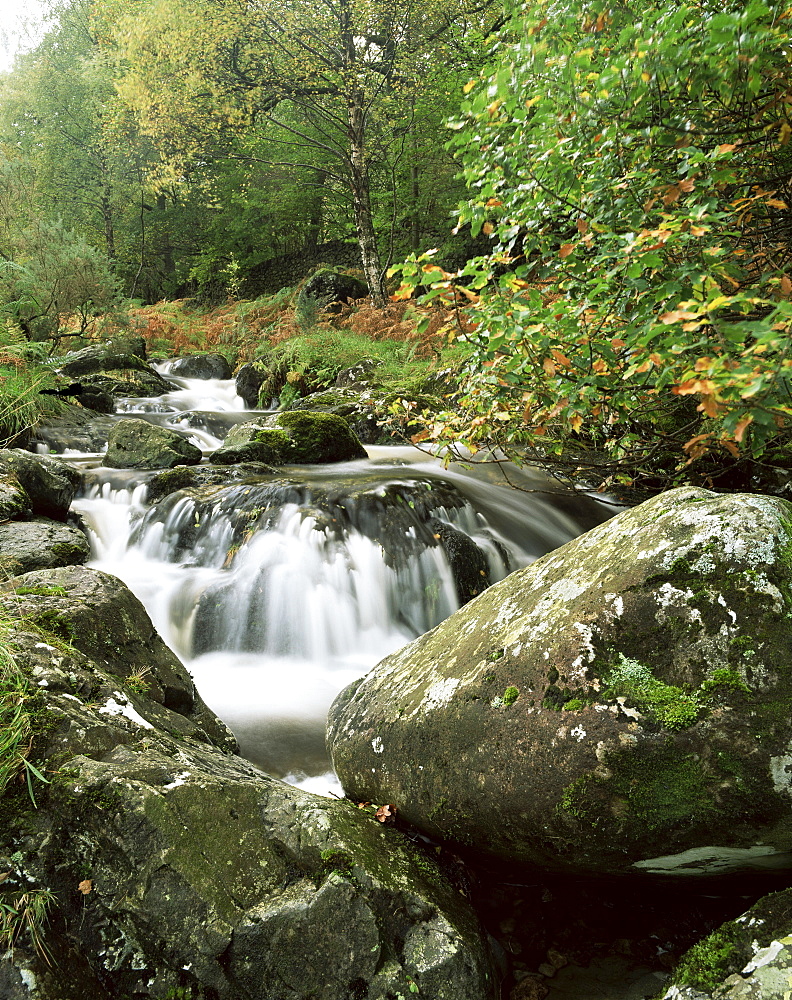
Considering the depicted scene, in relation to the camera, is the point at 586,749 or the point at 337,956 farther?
the point at 586,749

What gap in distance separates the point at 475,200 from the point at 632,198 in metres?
1.13

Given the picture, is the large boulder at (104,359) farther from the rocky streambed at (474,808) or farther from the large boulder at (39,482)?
the rocky streambed at (474,808)

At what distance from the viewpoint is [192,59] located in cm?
1355

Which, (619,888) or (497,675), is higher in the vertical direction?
(497,675)

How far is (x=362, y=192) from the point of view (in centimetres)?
1519

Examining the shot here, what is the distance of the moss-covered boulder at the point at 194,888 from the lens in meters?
1.72

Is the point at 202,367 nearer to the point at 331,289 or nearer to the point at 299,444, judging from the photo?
the point at 331,289

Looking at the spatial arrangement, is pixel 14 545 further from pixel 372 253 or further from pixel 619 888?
pixel 372 253

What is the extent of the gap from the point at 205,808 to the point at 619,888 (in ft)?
5.86

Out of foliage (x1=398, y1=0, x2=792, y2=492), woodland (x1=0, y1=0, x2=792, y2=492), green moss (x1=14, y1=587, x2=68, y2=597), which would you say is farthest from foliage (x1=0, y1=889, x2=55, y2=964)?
foliage (x1=398, y1=0, x2=792, y2=492)

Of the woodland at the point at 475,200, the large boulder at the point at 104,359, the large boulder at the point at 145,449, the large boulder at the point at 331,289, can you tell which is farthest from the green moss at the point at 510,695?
the large boulder at the point at 331,289

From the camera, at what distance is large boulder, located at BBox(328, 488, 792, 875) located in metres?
1.98

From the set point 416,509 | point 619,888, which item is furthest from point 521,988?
point 416,509

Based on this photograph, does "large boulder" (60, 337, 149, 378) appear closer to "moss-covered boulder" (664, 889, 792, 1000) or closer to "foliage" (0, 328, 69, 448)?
"foliage" (0, 328, 69, 448)
